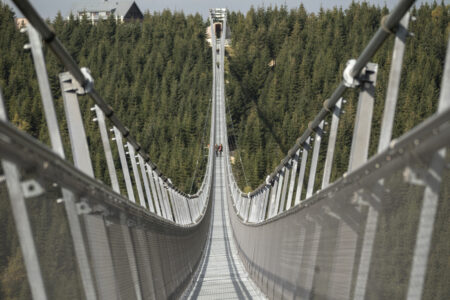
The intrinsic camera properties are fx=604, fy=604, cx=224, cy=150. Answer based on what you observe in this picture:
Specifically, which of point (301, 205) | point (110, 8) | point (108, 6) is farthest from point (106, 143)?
point (108, 6)

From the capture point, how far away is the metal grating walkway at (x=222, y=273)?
8516 millimetres

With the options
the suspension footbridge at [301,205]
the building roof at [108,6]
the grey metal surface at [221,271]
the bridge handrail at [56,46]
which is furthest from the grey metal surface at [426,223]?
the building roof at [108,6]

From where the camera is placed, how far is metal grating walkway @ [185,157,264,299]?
8.52m

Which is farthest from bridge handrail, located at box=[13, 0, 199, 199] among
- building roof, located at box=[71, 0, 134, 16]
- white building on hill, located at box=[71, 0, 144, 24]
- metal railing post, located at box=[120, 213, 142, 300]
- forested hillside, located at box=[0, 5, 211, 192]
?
building roof, located at box=[71, 0, 134, 16]

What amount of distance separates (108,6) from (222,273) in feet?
371

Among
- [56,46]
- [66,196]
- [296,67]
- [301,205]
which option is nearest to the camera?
[66,196]

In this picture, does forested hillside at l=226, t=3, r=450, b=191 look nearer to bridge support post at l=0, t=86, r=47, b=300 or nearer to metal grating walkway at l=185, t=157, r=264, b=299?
metal grating walkway at l=185, t=157, r=264, b=299

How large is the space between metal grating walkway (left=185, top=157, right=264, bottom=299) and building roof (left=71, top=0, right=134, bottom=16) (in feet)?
328

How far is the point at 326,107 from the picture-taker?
4.22m

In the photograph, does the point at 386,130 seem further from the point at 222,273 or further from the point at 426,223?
the point at 222,273

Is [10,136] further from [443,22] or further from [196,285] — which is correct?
[443,22]

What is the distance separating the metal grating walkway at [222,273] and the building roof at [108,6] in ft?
328

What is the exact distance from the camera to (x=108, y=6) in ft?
389

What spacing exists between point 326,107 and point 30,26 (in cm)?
215
